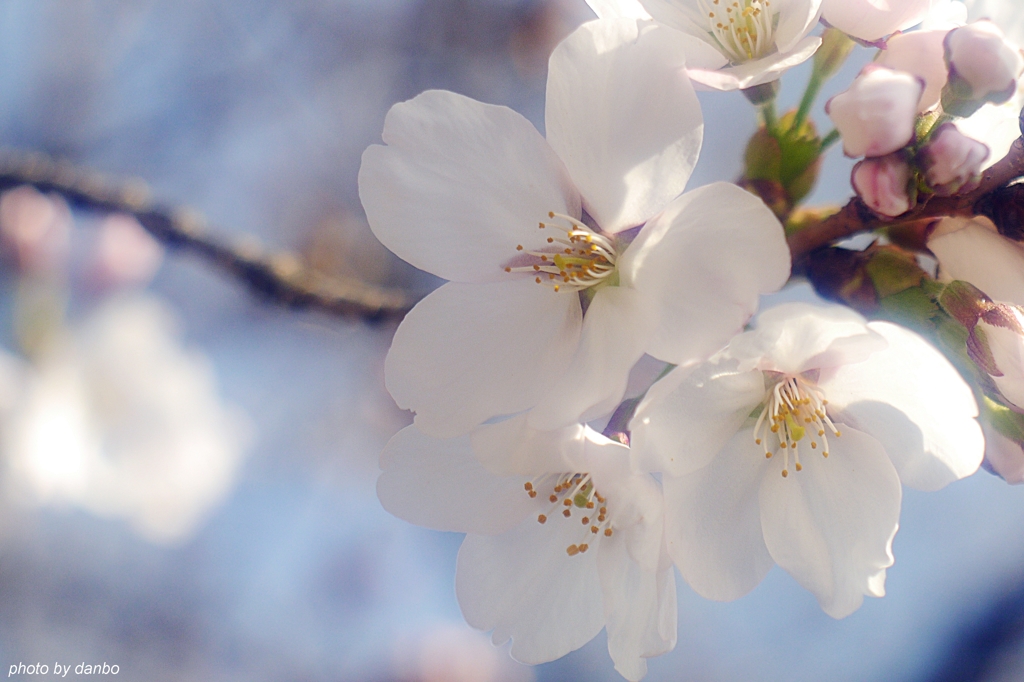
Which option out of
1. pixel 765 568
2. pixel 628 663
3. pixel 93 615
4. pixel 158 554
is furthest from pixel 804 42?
pixel 93 615

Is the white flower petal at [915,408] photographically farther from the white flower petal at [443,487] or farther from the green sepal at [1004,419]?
the white flower petal at [443,487]

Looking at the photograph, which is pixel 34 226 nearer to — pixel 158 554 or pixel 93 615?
pixel 158 554

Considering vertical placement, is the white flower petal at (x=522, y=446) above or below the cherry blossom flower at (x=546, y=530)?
above

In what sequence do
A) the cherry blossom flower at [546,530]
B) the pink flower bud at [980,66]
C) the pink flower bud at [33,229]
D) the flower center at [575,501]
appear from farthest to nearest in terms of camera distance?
1. the pink flower bud at [33,229]
2. the flower center at [575,501]
3. the cherry blossom flower at [546,530]
4. the pink flower bud at [980,66]

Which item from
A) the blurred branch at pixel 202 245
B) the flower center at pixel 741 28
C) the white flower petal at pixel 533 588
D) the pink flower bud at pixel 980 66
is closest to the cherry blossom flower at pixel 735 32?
the flower center at pixel 741 28

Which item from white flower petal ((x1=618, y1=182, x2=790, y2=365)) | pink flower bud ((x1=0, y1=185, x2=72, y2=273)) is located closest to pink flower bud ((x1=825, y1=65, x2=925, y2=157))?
white flower petal ((x1=618, y1=182, x2=790, y2=365))

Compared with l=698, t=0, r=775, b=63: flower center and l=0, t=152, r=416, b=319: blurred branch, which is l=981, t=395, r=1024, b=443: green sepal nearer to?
l=698, t=0, r=775, b=63: flower center
